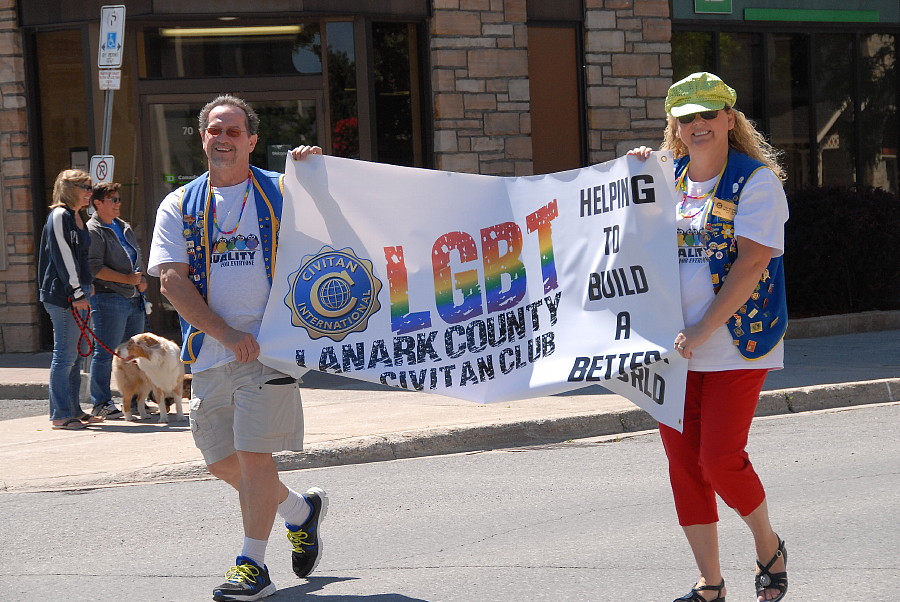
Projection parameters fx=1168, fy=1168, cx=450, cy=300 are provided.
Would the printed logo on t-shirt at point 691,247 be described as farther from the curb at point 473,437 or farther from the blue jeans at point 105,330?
the blue jeans at point 105,330

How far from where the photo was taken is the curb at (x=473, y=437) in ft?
25.6

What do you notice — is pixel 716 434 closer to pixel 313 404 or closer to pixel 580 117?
pixel 313 404

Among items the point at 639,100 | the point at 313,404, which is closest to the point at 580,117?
the point at 639,100

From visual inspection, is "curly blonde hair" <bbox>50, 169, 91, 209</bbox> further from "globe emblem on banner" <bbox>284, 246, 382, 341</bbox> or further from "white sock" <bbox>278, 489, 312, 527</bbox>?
"white sock" <bbox>278, 489, 312, 527</bbox>

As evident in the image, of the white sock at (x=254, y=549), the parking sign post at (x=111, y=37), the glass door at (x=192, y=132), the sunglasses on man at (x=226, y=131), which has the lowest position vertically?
the white sock at (x=254, y=549)

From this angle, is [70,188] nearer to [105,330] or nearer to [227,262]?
[105,330]

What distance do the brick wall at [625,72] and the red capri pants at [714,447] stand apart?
1084 cm

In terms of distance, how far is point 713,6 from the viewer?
52.7 ft

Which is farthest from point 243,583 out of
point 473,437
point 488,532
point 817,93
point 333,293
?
point 817,93

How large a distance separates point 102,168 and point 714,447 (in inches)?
320

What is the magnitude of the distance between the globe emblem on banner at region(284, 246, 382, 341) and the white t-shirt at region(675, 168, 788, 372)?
4.65 ft

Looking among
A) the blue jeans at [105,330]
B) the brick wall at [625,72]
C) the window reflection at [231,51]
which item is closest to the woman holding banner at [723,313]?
the blue jeans at [105,330]

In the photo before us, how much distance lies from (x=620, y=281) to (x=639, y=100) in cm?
1091

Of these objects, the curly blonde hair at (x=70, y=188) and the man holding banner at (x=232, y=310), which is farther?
the curly blonde hair at (x=70, y=188)
